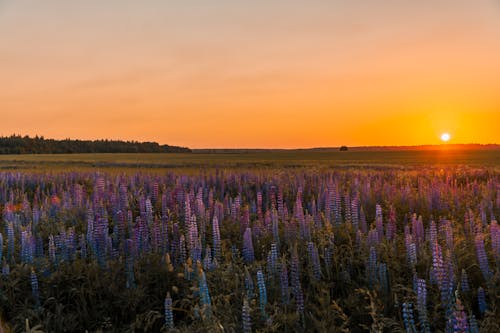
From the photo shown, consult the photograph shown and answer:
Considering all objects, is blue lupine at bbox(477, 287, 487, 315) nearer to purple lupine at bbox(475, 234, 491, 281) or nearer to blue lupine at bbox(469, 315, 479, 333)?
purple lupine at bbox(475, 234, 491, 281)

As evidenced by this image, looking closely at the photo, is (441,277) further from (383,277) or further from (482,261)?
(482,261)

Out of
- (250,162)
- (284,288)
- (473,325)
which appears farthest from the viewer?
(250,162)

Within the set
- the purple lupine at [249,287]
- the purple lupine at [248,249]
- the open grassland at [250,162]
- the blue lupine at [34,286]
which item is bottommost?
the blue lupine at [34,286]

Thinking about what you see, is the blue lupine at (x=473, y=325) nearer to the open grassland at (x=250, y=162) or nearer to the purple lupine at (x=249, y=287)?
the purple lupine at (x=249, y=287)

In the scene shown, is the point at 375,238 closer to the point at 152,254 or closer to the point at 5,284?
the point at 152,254

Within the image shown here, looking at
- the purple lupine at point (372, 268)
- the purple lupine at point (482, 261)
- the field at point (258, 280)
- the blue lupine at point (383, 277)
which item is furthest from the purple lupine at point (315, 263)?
the purple lupine at point (482, 261)

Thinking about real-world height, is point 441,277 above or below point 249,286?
above

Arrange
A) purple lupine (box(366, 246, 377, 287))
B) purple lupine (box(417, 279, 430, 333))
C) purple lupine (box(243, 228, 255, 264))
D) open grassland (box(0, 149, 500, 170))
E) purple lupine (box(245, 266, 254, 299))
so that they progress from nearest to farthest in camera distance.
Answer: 1. purple lupine (box(417, 279, 430, 333))
2. purple lupine (box(245, 266, 254, 299))
3. purple lupine (box(366, 246, 377, 287))
4. purple lupine (box(243, 228, 255, 264))
5. open grassland (box(0, 149, 500, 170))

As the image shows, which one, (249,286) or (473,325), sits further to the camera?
(249,286)

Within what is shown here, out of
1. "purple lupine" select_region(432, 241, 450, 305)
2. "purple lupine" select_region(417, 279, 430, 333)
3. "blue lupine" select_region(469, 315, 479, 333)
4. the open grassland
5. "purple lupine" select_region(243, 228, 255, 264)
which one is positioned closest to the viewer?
"blue lupine" select_region(469, 315, 479, 333)

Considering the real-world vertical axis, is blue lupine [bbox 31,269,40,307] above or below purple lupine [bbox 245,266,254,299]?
below

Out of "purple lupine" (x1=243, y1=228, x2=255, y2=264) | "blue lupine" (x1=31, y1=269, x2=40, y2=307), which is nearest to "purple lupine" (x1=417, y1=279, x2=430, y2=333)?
"purple lupine" (x1=243, y1=228, x2=255, y2=264)

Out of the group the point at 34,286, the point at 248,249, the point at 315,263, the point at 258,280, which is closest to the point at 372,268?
the point at 315,263

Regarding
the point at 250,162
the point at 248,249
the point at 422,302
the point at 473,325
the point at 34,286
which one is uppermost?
the point at 250,162
